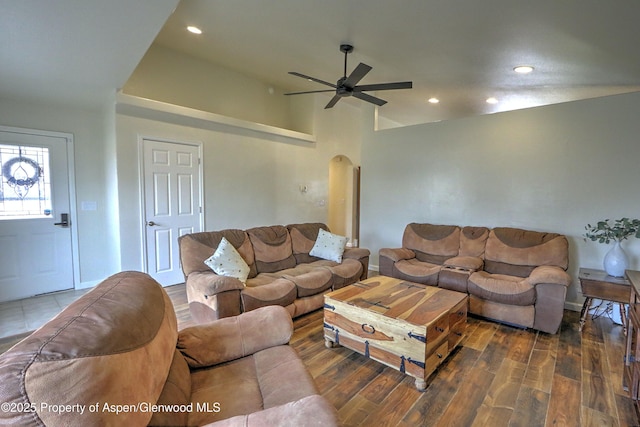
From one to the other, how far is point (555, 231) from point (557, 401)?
226 centimetres

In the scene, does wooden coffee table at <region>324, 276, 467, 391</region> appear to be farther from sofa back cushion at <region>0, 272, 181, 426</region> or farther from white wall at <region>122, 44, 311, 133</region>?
white wall at <region>122, 44, 311, 133</region>

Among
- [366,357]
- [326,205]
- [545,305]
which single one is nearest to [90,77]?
[366,357]

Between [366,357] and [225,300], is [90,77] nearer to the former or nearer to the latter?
[225,300]

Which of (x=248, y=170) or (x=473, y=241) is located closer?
(x=473, y=241)

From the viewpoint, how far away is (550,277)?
2.74 m

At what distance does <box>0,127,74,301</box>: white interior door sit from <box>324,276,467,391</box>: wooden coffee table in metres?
3.68

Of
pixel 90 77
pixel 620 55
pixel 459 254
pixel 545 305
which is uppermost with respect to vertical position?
pixel 620 55

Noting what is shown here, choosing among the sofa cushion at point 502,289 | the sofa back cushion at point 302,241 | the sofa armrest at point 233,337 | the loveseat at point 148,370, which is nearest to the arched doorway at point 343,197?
the sofa back cushion at point 302,241

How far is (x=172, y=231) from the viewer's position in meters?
4.17

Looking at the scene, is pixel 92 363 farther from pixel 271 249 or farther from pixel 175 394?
pixel 271 249

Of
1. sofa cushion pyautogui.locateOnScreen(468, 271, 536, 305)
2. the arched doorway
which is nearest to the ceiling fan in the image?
sofa cushion pyautogui.locateOnScreen(468, 271, 536, 305)

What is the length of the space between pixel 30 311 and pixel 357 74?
13.9 ft

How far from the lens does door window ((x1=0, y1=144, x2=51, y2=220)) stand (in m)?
3.52

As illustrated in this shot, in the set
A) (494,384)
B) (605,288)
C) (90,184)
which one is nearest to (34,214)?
(90,184)
